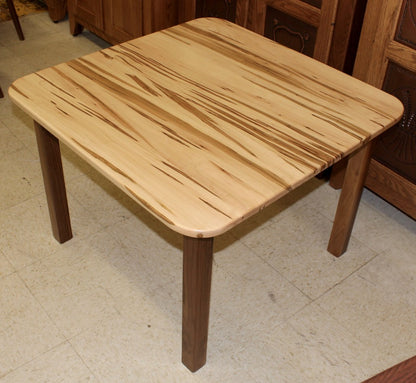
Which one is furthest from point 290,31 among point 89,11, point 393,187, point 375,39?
point 89,11

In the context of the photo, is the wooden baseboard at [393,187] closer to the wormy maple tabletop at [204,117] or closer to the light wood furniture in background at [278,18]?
the light wood furniture in background at [278,18]

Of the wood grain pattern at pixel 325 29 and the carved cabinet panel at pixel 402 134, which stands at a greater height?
the wood grain pattern at pixel 325 29

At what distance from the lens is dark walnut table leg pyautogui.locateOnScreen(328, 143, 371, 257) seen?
1758mm

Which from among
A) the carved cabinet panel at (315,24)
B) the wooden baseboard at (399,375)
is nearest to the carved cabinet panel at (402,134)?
the carved cabinet panel at (315,24)

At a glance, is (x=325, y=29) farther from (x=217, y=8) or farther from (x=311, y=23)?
(x=217, y=8)

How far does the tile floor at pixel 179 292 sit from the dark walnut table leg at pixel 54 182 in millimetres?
70

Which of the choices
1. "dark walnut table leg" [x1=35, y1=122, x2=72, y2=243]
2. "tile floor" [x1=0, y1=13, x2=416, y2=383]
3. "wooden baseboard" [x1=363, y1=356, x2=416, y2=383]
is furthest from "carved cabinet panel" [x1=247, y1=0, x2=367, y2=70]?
"wooden baseboard" [x1=363, y1=356, x2=416, y2=383]

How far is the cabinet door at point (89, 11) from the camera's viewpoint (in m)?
2.94

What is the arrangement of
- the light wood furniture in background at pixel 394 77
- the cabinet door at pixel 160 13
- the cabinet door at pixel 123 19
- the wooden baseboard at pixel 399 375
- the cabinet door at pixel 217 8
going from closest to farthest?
the wooden baseboard at pixel 399 375, the light wood furniture in background at pixel 394 77, the cabinet door at pixel 217 8, the cabinet door at pixel 160 13, the cabinet door at pixel 123 19

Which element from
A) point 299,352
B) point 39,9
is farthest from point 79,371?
point 39,9

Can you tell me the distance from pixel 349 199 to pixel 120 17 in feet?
5.07

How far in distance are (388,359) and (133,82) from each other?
1.10 m

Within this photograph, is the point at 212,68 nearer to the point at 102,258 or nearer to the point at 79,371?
the point at 102,258

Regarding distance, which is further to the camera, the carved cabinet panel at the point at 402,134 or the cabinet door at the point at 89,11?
the cabinet door at the point at 89,11
